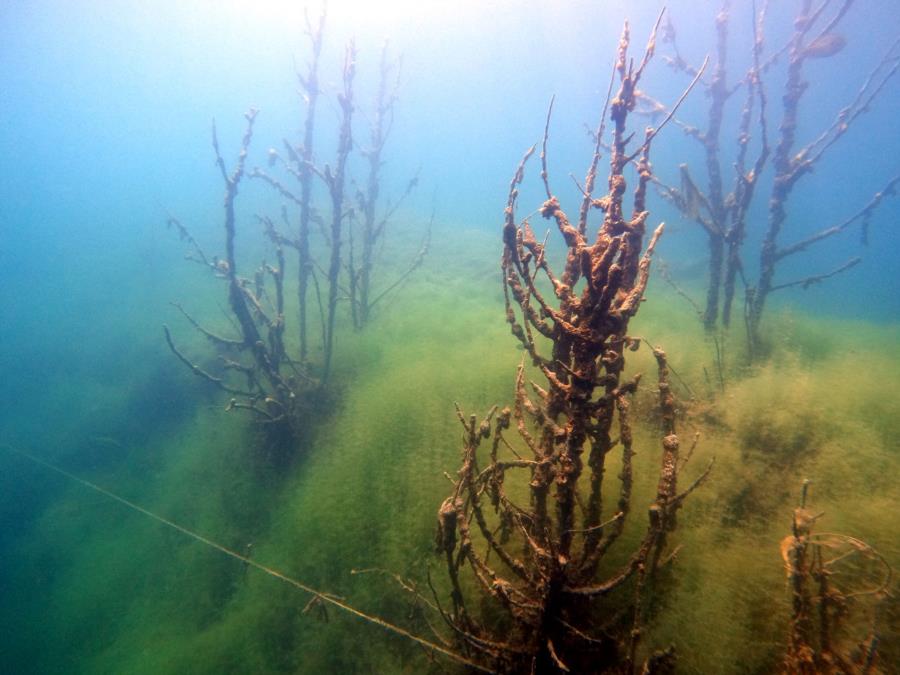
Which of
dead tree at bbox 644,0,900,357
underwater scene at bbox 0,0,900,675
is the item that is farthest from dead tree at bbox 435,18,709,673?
dead tree at bbox 644,0,900,357

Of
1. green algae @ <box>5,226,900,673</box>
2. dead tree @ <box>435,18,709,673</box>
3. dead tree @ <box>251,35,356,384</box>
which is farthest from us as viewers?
dead tree @ <box>251,35,356,384</box>

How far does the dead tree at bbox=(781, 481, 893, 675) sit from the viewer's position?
2121 mm

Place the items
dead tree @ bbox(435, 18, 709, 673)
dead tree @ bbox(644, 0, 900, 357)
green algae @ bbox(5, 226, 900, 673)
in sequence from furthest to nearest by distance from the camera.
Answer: dead tree @ bbox(644, 0, 900, 357)
green algae @ bbox(5, 226, 900, 673)
dead tree @ bbox(435, 18, 709, 673)

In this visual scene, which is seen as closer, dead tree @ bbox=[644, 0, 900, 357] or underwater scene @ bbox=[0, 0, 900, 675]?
underwater scene @ bbox=[0, 0, 900, 675]

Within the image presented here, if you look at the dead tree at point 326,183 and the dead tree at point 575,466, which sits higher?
the dead tree at point 326,183

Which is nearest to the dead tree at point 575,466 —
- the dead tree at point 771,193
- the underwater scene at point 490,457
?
the underwater scene at point 490,457

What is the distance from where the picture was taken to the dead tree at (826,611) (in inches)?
83.5

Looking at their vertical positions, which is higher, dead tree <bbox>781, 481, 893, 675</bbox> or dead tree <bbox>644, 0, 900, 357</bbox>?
dead tree <bbox>644, 0, 900, 357</bbox>

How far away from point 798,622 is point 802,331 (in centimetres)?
521

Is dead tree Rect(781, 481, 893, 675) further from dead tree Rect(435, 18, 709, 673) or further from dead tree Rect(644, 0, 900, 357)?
dead tree Rect(644, 0, 900, 357)

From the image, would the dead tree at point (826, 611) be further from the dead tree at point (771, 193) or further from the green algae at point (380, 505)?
the dead tree at point (771, 193)

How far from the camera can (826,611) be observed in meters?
2.23

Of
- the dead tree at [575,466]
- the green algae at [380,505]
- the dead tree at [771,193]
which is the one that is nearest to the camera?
the dead tree at [575,466]

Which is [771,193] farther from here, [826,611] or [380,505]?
[380,505]
